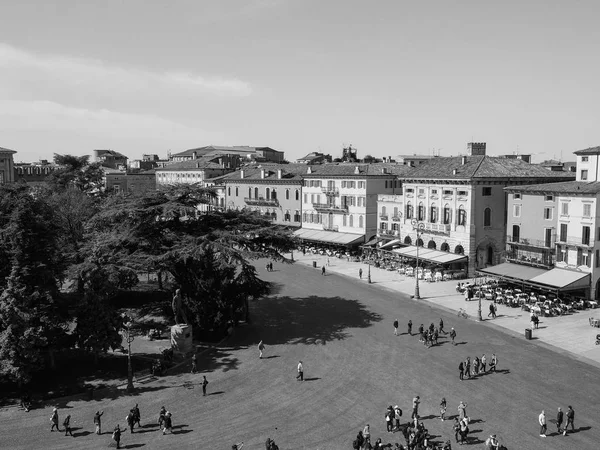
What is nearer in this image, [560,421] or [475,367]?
[560,421]

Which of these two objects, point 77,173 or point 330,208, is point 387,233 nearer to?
point 330,208

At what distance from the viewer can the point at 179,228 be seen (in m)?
47.9

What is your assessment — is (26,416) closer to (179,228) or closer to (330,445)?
(330,445)

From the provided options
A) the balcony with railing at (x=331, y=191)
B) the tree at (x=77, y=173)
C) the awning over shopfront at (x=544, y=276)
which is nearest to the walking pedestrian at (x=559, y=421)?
Answer: the awning over shopfront at (x=544, y=276)

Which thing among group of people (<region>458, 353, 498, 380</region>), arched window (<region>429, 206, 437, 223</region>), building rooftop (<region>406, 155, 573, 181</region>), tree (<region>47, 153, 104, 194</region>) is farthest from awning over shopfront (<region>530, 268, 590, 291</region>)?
tree (<region>47, 153, 104, 194</region>)

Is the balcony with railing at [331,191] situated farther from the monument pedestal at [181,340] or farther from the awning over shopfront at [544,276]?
the monument pedestal at [181,340]

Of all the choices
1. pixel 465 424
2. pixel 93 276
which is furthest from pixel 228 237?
pixel 465 424

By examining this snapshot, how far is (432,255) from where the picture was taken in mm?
67875

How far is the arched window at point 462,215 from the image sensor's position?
6664 cm

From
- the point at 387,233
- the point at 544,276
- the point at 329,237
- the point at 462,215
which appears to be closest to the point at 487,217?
the point at 462,215

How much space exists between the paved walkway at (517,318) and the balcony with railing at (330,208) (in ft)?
53.4

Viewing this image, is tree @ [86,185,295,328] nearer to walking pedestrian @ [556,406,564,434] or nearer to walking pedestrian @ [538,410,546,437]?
walking pedestrian @ [538,410,546,437]

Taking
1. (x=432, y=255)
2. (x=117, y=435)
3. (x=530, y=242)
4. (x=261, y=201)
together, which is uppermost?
(x=261, y=201)

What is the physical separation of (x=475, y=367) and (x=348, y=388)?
8.36m
